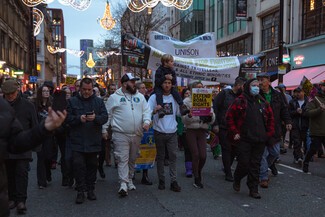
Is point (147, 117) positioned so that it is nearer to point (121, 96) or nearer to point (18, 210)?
point (121, 96)

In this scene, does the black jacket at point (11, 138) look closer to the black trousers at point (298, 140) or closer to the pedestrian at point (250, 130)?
the pedestrian at point (250, 130)

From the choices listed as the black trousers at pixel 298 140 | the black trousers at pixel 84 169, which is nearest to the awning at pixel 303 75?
the black trousers at pixel 298 140

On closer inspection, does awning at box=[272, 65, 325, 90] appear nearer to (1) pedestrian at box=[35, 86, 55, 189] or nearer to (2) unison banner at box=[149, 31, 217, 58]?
(2) unison banner at box=[149, 31, 217, 58]

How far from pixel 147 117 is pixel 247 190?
7.11 ft

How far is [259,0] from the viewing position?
96.6ft

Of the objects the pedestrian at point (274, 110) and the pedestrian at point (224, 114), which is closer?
the pedestrian at point (274, 110)

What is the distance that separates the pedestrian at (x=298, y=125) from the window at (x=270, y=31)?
1721cm

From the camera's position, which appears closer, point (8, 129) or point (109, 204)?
point (8, 129)

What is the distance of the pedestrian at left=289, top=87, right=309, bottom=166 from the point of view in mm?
9719

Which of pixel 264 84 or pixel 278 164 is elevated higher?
pixel 264 84

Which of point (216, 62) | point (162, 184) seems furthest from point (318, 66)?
point (162, 184)

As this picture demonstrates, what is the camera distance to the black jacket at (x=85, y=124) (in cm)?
612

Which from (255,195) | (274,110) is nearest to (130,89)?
(255,195)

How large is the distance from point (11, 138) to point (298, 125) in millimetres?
8654
